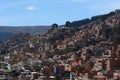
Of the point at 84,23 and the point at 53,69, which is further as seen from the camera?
the point at 84,23

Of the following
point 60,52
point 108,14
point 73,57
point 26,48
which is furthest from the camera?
point 108,14

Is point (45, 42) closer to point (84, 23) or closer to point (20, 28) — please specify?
point (84, 23)

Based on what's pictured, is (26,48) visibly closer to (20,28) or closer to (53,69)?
(53,69)

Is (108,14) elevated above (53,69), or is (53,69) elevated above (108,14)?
(108,14)

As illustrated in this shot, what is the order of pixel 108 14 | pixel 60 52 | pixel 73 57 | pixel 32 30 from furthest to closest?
pixel 32 30, pixel 108 14, pixel 60 52, pixel 73 57

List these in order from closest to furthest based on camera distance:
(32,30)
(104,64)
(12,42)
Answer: (104,64), (12,42), (32,30)

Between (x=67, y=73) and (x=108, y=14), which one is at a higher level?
(x=108, y=14)

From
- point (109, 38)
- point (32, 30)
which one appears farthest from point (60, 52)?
point (32, 30)

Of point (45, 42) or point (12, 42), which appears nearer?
point (45, 42)

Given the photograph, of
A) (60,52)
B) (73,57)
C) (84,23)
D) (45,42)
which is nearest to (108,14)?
(84,23)
